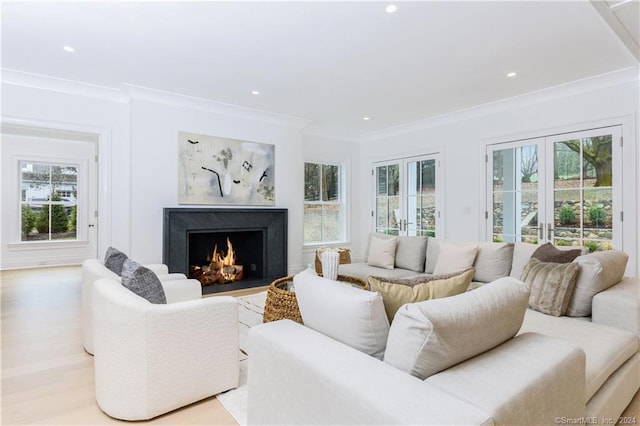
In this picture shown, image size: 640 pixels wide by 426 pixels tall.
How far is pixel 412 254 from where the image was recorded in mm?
4016

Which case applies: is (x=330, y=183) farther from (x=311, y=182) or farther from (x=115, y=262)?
(x=115, y=262)

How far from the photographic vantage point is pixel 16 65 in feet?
11.3

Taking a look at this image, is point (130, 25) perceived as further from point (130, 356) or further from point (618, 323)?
point (618, 323)

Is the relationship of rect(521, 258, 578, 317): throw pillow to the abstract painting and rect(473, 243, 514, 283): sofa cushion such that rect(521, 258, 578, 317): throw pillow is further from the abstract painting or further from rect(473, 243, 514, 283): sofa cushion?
the abstract painting

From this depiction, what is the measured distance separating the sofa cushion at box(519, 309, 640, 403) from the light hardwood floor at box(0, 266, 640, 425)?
38 cm

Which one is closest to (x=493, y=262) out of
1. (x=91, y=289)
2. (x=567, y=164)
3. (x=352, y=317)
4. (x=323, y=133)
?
(x=567, y=164)

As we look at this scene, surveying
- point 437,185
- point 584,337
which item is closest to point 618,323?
point 584,337

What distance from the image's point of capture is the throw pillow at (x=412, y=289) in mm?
1453

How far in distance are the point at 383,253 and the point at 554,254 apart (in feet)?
6.00

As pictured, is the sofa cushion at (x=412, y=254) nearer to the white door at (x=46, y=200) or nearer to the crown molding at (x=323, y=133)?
the crown molding at (x=323, y=133)

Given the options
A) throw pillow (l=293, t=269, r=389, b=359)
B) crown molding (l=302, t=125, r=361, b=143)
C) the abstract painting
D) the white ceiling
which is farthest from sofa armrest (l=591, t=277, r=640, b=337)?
crown molding (l=302, t=125, r=361, b=143)

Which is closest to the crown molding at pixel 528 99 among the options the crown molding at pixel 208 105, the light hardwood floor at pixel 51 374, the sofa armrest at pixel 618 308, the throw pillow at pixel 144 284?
the crown molding at pixel 208 105

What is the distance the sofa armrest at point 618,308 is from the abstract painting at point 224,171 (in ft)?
13.1

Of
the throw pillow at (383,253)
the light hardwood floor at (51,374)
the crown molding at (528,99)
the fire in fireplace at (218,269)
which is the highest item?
the crown molding at (528,99)
